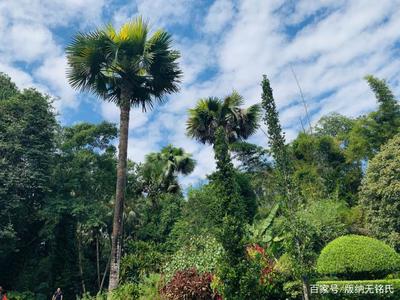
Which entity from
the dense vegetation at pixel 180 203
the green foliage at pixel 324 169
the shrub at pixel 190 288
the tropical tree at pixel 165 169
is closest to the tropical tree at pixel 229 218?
the dense vegetation at pixel 180 203

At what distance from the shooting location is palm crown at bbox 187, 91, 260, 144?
17.8 meters

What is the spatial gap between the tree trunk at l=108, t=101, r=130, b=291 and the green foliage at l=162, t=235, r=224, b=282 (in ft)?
5.70

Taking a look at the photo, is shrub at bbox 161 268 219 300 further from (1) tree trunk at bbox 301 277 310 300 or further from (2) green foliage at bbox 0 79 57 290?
(2) green foliage at bbox 0 79 57 290

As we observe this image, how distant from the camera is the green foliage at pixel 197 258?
11933mm

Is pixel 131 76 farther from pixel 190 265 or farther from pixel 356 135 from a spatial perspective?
pixel 356 135

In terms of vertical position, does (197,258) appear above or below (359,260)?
above

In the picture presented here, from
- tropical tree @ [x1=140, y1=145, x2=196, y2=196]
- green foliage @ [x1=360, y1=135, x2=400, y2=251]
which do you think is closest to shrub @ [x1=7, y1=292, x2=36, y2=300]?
tropical tree @ [x1=140, y1=145, x2=196, y2=196]

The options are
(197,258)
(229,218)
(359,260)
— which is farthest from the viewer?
(197,258)

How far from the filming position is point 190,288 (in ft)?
35.0

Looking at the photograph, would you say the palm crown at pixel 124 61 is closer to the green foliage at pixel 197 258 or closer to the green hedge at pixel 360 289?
the green foliage at pixel 197 258

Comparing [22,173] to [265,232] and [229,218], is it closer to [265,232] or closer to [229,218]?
[229,218]

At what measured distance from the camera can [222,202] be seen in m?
10.3

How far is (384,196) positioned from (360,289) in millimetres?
7028

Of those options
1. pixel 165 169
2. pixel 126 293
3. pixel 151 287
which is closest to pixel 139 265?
pixel 151 287
